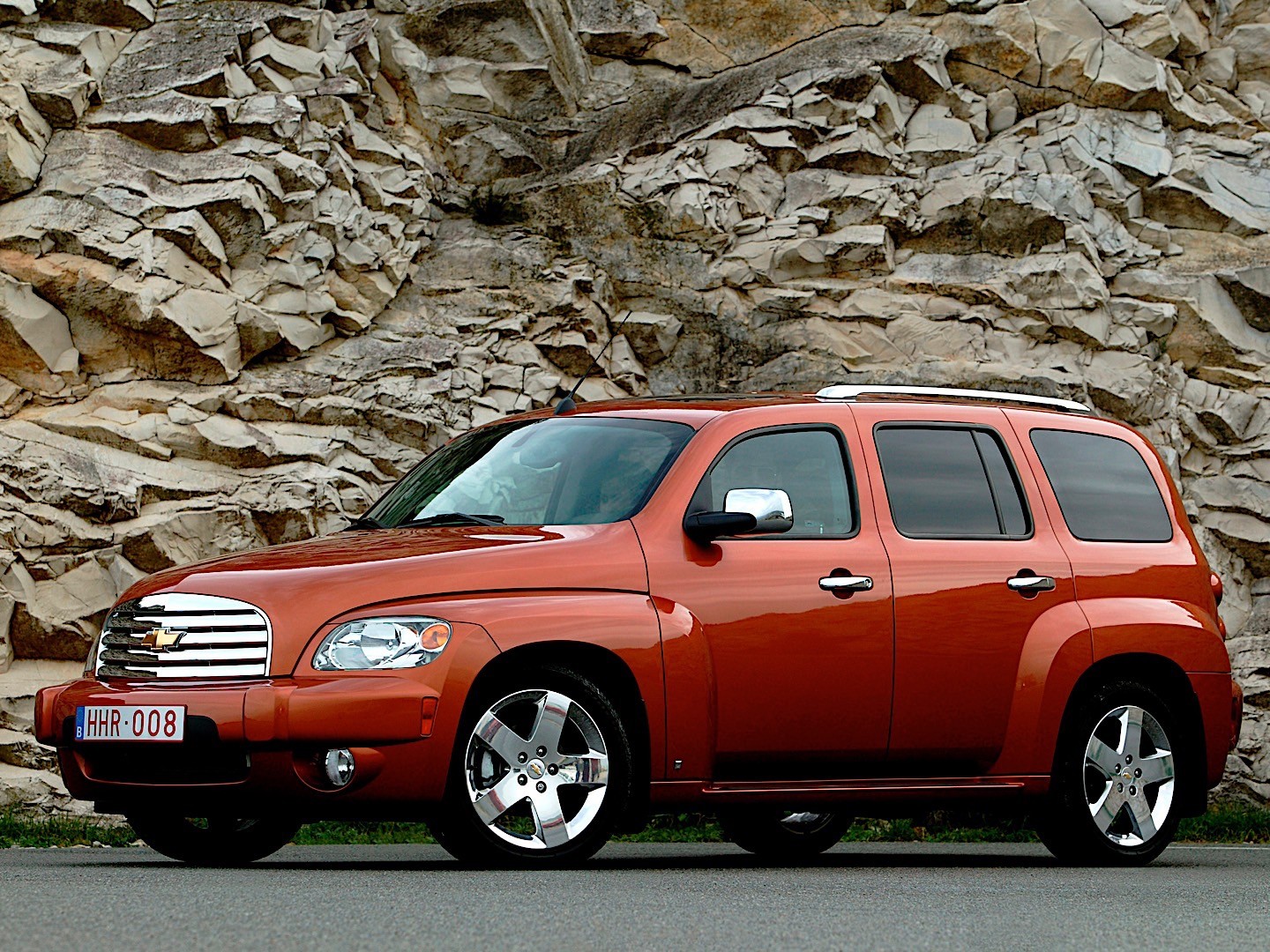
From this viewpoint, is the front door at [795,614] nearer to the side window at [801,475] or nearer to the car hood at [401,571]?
the side window at [801,475]

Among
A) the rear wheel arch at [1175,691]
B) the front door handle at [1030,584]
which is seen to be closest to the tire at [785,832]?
the rear wheel arch at [1175,691]

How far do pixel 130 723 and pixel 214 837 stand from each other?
145cm

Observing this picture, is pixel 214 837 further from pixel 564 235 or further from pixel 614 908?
pixel 564 235

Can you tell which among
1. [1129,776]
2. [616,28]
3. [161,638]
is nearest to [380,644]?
[161,638]

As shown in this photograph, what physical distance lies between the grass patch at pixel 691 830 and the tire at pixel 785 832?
2011 millimetres

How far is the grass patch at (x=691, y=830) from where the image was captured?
1065 centimetres

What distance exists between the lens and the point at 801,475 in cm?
805

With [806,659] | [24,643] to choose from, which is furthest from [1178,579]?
[24,643]

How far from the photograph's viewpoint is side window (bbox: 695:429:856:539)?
7.84m

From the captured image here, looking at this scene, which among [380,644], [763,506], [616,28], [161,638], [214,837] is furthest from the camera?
[616,28]

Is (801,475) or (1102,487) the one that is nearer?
(801,475)

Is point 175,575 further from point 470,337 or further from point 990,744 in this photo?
point 470,337

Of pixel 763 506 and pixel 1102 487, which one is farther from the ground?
pixel 763 506

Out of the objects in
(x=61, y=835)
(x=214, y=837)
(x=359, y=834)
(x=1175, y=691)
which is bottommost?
(x=359, y=834)
